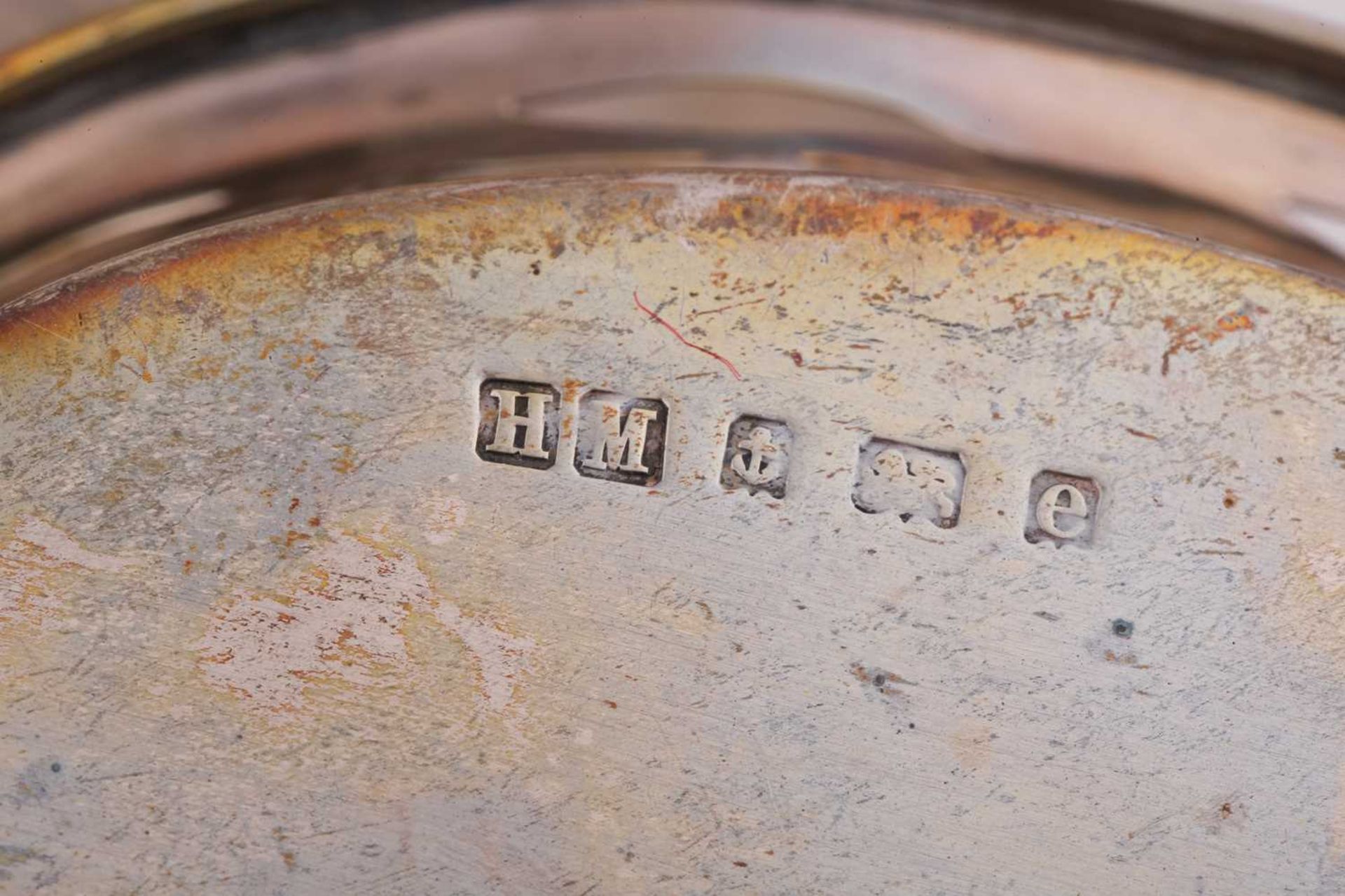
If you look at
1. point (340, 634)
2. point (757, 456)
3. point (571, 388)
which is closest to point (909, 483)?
point (757, 456)

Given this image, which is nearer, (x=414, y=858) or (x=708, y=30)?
(x=708, y=30)

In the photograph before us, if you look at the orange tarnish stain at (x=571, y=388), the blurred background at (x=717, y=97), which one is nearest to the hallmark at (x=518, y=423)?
the orange tarnish stain at (x=571, y=388)

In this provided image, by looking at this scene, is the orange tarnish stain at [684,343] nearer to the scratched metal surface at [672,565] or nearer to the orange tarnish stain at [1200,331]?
the scratched metal surface at [672,565]

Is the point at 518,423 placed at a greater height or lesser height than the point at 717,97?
lesser

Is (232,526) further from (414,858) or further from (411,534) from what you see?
(414,858)

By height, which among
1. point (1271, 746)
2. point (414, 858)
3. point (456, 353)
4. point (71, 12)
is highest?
point (71, 12)

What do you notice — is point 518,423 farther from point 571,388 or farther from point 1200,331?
point 1200,331

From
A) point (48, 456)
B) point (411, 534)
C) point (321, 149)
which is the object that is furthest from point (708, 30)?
point (48, 456)

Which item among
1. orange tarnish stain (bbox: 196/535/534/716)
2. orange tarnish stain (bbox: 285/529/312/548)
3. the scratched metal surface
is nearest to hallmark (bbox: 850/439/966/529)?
the scratched metal surface
